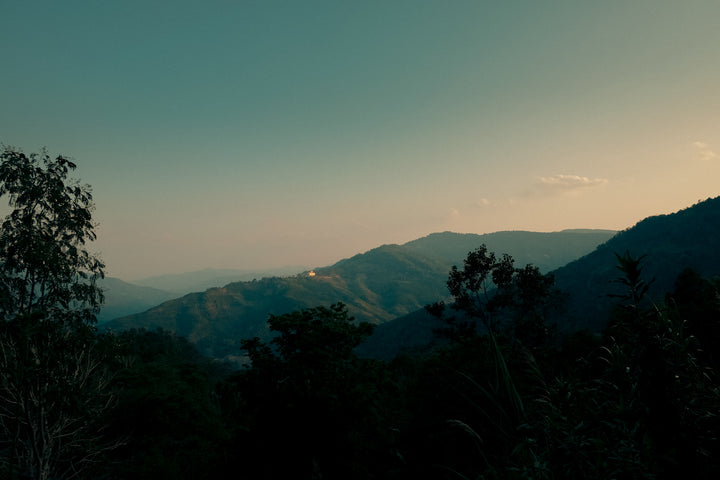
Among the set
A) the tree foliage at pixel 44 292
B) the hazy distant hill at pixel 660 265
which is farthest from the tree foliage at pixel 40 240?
the hazy distant hill at pixel 660 265

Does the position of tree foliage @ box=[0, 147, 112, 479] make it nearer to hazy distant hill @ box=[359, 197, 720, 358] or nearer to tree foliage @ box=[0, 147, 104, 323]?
tree foliage @ box=[0, 147, 104, 323]

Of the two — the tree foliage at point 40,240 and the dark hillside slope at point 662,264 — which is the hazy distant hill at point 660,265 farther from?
the tree foliage at point 40,240

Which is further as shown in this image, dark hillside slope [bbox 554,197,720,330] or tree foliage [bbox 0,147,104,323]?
dark hillside slope [bbox 554,197,720,330]

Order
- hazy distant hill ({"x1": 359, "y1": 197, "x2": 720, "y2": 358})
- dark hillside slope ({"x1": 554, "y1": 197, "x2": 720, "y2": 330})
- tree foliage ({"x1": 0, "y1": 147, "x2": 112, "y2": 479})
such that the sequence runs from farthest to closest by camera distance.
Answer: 1. dark hillside slope ({"x1": 554, "y1": 197, "x2": 720, "y2": 330})
2. hazy distant hill ({"x1": 359, "y1": 197, "x2": 720, "y2": 358})
3. tree foliage ({"x1": 0, "y1": 147, "x2": 112, "y2": 479})

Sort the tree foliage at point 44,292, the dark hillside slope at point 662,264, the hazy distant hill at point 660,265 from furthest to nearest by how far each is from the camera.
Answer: the dark hillside slope at point 662,264 < the hazy distant hill at point 660,265 < the tree foliage at point 44,292

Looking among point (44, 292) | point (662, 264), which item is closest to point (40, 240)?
point (44, 292)

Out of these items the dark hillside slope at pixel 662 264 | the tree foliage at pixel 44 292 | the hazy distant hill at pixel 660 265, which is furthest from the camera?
the dark hillside slope at pixel 662 264

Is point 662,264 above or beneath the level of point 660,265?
above

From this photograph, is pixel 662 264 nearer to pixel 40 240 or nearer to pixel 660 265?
pixel 660 265

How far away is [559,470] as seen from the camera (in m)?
4.20

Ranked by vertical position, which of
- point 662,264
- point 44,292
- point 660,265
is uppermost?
point 44,292

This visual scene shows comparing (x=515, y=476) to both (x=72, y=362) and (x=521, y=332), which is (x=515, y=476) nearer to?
(x=72, y=362)

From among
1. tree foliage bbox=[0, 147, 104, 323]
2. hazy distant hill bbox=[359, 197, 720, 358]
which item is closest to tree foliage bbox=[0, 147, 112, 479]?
tree foliage bbox=[0, 147, 104, 323]

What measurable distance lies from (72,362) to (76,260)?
4165 millimetres
